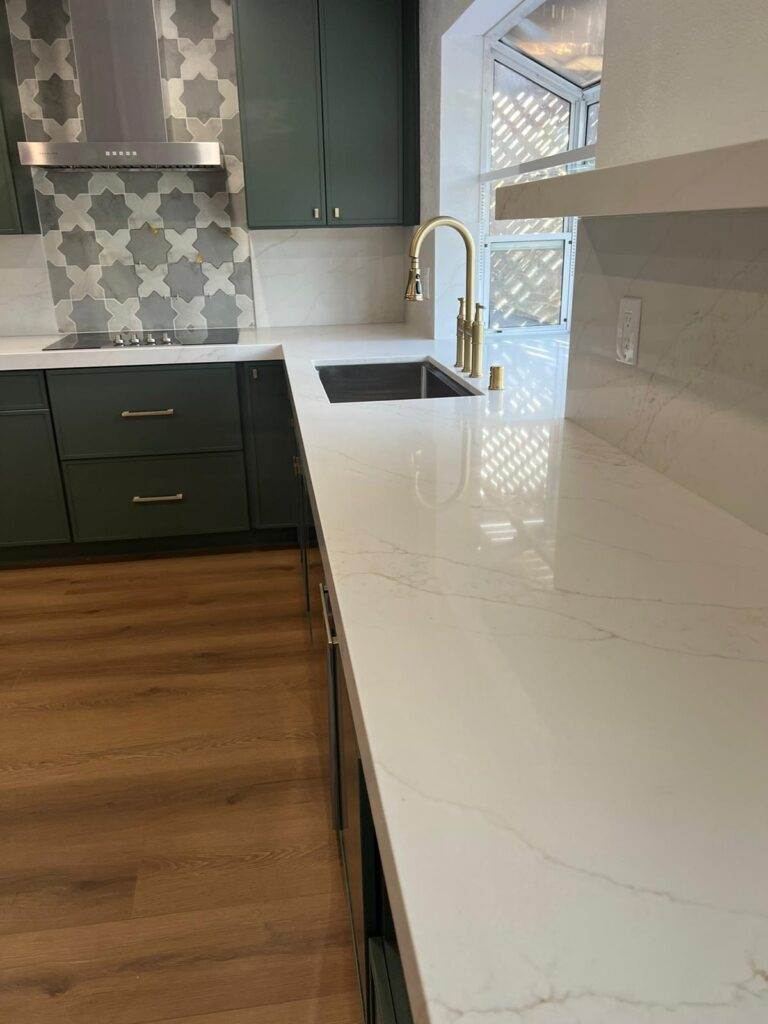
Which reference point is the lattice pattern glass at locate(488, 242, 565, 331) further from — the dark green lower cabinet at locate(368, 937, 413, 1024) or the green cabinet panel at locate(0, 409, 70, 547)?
the dark green lower cabinet at locate(368, 937, 413, 1024)

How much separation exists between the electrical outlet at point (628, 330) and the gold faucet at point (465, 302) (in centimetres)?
73

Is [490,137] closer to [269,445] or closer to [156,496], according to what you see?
[269,445]

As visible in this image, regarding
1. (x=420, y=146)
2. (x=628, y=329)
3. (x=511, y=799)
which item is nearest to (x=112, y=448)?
(x=420, y=146)

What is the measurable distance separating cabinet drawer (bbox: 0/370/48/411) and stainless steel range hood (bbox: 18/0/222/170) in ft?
2.65

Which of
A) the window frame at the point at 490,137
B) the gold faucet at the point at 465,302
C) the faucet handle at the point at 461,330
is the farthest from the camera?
the window frame at the point at 490,137

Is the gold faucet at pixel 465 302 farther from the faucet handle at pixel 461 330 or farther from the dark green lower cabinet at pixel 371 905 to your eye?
the dark green lower cabinet at pixel 371 905

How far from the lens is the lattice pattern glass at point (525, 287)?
9.75 feet

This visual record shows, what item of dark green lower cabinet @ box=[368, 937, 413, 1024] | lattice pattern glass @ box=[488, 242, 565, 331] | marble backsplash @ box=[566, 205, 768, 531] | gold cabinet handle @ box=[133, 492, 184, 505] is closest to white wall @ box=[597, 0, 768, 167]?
marble backsplash @ box=[566, 205, 768, 531]

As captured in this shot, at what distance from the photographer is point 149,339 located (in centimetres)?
337

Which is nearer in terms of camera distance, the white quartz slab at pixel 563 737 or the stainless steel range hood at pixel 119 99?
the white quartz slab at pixel 563 737

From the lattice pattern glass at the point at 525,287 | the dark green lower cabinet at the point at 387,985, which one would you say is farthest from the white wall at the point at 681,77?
the lattice pattern glass at the point at 525,287

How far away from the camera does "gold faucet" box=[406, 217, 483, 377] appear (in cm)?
215

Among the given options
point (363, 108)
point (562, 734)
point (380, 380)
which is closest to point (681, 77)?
point (562, 734)

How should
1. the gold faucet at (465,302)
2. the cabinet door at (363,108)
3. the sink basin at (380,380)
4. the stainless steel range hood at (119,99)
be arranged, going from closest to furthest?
the gold faucet at (465,302) → the sink basin at (380,380) → the stainless steel range hood at (119,99) → the cabinet door at (363,108)
